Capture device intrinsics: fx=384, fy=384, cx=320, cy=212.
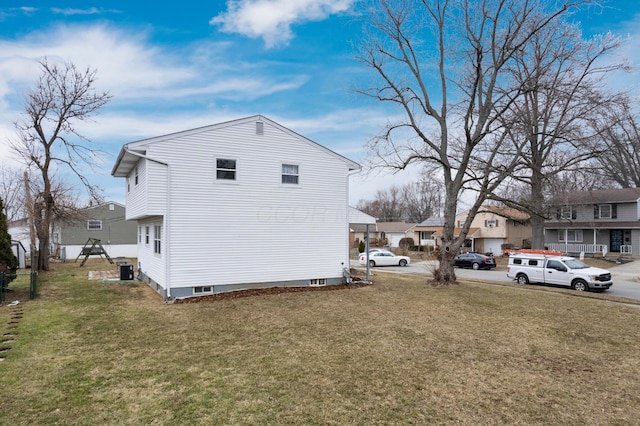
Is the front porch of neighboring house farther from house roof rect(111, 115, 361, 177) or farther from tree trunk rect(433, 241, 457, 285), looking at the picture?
house roof rect(111, 115, 361, 177)

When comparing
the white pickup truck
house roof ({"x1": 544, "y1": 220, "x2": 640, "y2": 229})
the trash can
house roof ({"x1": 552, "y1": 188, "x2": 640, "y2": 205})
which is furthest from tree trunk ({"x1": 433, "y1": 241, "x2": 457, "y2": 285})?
house roof ({"x1": 552, "y1": 188, "x2": 640, "y2": 205})

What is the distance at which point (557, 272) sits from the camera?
19.1 meters

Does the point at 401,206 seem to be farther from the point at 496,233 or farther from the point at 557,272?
the point at 557,272

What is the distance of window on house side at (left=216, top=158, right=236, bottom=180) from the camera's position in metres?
13.5

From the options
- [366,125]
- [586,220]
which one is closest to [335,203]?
[366,125]

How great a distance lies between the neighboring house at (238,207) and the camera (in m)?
12.6

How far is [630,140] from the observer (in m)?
39.1

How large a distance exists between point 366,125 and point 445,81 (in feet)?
13.5

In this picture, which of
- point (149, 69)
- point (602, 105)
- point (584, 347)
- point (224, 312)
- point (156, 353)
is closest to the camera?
point (156, 353)

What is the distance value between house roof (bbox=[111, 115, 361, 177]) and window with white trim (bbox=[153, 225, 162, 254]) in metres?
2.64

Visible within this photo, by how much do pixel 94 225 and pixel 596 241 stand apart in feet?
160

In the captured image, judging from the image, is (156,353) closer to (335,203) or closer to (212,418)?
(212,418)

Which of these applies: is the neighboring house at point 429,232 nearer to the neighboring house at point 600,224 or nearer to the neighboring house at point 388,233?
the neighboring house at point 388,233

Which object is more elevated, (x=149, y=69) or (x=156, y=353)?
(x=149, y=69)
